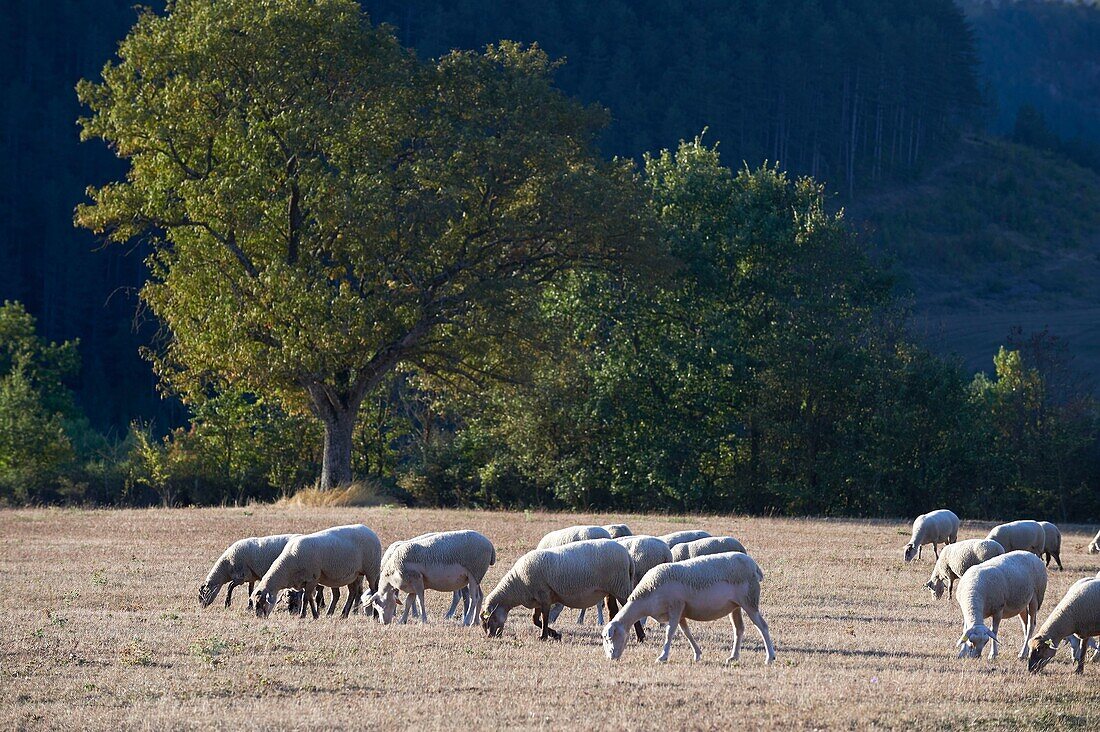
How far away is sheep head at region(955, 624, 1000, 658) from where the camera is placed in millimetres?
13883

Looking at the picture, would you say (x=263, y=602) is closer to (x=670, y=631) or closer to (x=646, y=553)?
(x=646, y=553)

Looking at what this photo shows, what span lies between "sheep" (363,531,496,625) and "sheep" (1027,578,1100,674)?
22.0 feet

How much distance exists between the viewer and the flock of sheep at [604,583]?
44.8 ft

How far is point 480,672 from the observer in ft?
41.5

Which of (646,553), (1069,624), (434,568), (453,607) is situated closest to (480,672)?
(434,568)

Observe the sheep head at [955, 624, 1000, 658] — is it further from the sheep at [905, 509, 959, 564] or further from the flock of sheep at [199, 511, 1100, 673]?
the sheep at [905, 509, 959, 564]

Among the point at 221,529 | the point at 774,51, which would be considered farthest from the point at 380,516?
the point at 774,51

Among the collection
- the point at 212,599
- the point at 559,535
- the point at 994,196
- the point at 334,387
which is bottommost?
the point at 212,599

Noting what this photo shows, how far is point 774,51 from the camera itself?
125750mm

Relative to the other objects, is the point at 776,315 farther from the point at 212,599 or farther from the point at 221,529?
the point at 212,599

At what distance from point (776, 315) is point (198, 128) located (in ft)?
64.4

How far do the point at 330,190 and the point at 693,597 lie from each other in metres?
23.1

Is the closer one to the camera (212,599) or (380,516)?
(212,599)

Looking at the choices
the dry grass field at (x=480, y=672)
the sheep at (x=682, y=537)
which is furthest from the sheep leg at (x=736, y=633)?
the sheep at (x=682, y=537)
